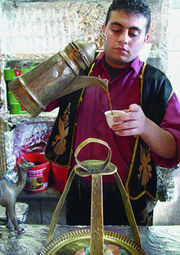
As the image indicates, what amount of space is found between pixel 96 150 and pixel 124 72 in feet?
1.44

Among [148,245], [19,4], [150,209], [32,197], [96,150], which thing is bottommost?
[32,197]

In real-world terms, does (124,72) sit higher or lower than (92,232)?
higher

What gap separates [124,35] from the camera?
106cm

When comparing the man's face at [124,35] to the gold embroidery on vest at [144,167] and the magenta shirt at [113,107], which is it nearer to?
the magenta shirt at [113,107]

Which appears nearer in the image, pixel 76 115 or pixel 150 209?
pixel 76 115

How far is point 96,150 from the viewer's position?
1217 mm

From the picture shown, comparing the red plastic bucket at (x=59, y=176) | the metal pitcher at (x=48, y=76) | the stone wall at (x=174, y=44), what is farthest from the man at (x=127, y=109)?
the stone wall at (x=174, y=44)

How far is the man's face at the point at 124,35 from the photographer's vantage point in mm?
1059

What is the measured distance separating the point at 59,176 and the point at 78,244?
56.1 inches

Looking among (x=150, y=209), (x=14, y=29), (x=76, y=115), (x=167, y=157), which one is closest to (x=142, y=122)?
(x=167, y=157)

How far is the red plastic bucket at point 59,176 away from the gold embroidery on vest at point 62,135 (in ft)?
2.55

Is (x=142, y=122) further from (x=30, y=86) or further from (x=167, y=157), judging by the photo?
(x=30, y=86)

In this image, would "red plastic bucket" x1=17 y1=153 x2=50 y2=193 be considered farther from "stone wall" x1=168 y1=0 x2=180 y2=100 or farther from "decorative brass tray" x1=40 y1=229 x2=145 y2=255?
"stone wall" x1=168 y1=0 x2=180 y2=100

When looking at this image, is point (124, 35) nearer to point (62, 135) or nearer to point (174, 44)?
point (62, 135)
